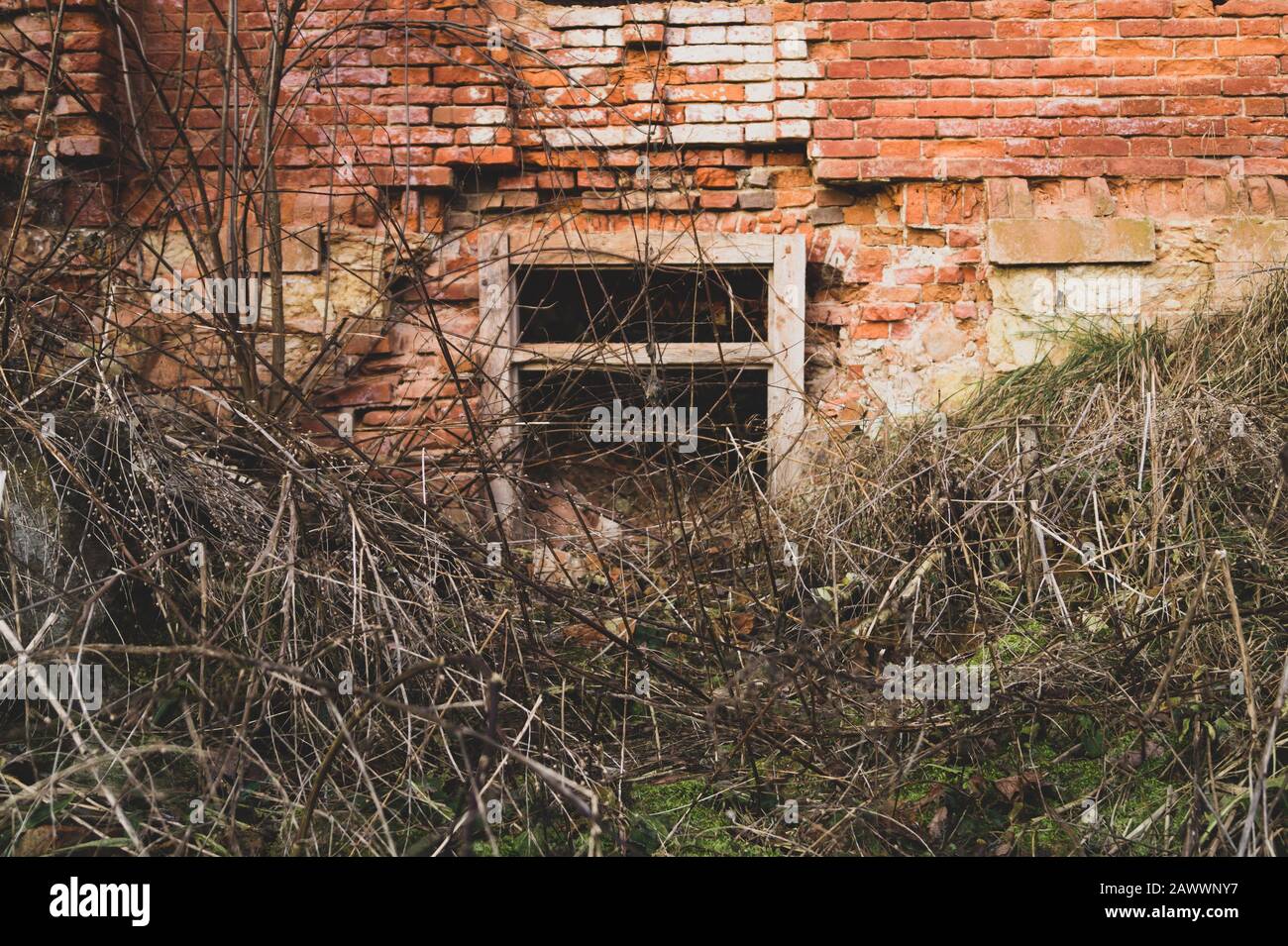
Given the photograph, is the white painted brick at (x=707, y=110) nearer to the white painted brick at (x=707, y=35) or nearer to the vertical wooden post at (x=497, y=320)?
the white painted brick at (x=707, y=35)

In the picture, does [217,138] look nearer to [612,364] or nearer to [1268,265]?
[612,364]

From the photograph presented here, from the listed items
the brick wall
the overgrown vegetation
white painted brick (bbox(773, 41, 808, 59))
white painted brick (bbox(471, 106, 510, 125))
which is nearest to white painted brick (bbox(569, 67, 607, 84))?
the brick wall

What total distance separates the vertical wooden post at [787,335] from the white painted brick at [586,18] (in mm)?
1212

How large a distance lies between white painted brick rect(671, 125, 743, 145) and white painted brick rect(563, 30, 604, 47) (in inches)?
20.2

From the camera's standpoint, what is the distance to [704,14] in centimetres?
445

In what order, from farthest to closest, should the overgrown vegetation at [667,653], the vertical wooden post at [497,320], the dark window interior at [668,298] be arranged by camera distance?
the dark window interior at [668,298] < the vertical wooden post at [497,320] < the overgrown vegetation at [667,653]

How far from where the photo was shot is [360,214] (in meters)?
4.48

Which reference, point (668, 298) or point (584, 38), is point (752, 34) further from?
point (668, 298)

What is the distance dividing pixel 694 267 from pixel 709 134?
59 centimetres

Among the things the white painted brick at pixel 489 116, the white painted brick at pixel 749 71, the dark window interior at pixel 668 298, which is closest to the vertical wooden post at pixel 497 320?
the dark window interior at pixel 668 298

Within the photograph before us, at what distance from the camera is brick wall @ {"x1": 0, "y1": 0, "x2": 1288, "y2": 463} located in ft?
14.5

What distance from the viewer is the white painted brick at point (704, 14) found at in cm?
445
